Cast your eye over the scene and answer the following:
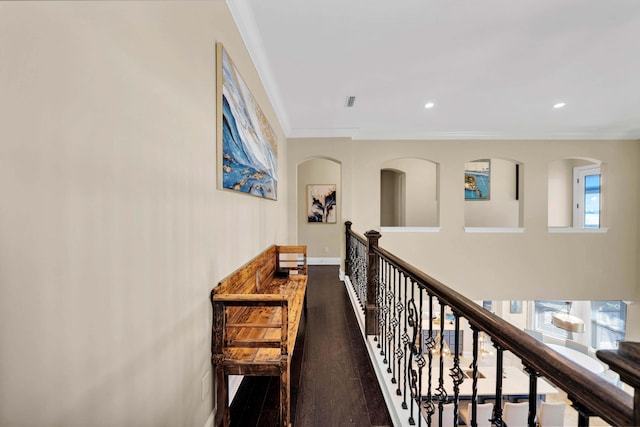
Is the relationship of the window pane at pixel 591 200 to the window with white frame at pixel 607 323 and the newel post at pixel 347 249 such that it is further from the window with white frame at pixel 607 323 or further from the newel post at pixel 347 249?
the newel post at pixel 347 249

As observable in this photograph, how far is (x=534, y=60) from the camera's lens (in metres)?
3.01

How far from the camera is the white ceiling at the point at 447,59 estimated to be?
2.26 metres

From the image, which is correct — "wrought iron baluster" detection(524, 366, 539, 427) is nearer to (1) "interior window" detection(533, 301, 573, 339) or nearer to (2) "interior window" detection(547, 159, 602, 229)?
(2) "interior window" detection(547, 159, 602, 229)

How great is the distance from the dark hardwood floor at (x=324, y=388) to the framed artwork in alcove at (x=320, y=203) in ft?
13.9

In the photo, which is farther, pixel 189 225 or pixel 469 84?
pixel 469 84

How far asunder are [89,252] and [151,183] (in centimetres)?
38

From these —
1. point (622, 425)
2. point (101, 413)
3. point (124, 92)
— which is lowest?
point (101, 413)

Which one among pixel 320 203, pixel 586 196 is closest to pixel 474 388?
pixel 320 203

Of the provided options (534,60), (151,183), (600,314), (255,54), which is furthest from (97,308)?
(600,314)

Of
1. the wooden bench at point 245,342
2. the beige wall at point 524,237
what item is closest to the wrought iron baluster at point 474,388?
the wooden bench at point 245,342

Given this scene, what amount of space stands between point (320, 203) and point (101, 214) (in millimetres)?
6536

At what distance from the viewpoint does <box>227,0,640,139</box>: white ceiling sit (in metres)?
2.26

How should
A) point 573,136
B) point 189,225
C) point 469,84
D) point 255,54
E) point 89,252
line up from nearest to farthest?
point 89,252 → point 189,225 → point 255,54 → point 469,84 → point 573,136

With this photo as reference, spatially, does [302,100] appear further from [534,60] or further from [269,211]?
[534,60]
